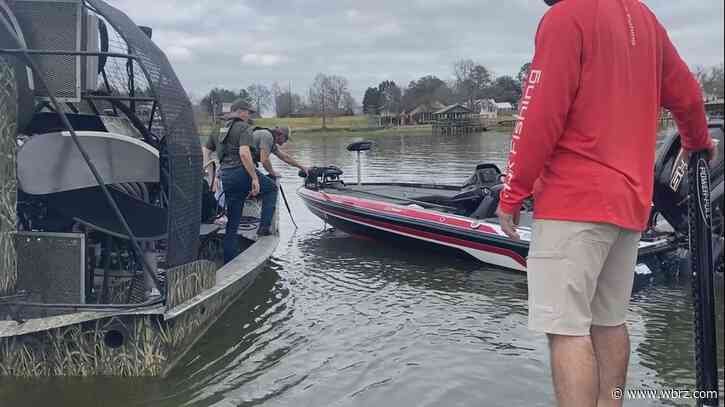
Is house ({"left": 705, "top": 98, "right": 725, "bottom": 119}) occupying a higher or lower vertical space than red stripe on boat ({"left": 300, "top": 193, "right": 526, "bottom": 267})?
higher

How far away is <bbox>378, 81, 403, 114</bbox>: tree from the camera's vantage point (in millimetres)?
103438

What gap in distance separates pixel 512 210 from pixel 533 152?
0.86 feet

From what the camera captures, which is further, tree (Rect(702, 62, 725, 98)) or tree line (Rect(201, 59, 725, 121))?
tree line (Rect(201, 59, 725, 121))

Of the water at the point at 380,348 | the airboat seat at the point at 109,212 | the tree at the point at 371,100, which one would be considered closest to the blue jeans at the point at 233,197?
the water at the point at 380,348

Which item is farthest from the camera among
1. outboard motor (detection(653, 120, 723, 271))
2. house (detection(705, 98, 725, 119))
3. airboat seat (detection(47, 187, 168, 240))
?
outboard motor (detection(653, 120, 723, 271))

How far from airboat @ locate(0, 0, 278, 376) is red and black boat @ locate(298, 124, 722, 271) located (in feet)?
10.8

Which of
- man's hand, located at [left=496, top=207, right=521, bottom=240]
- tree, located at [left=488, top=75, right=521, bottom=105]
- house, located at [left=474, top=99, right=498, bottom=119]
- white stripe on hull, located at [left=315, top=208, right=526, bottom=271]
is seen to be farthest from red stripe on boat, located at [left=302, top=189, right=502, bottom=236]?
tree, located at [left=488, top=75, right=521, bottom=105]

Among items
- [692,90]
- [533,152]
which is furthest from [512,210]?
[692,90]

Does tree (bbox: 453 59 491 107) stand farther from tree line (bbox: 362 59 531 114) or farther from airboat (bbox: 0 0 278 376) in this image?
airboat (bbox: 0 0 278 376)

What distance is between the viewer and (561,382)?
7.73 feet

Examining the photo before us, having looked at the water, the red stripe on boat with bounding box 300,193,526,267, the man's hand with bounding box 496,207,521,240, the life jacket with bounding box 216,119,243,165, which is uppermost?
the life jacket with bounding box 216,119,243,165

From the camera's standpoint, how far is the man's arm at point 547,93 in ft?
7.64

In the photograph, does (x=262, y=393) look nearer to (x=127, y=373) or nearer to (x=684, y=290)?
(x=127, y=373)

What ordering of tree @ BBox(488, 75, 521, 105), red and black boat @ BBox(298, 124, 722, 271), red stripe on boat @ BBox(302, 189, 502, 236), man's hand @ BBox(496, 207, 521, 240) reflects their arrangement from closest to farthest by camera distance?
man's hand @ BBox(496, 207, 521, 240), red and black boat @ BBox(298, 124, 722, 271), red stripe on boat @ BBox(302, 189, 502, 236), tree @ BBox(488, 75, 521, 105)
